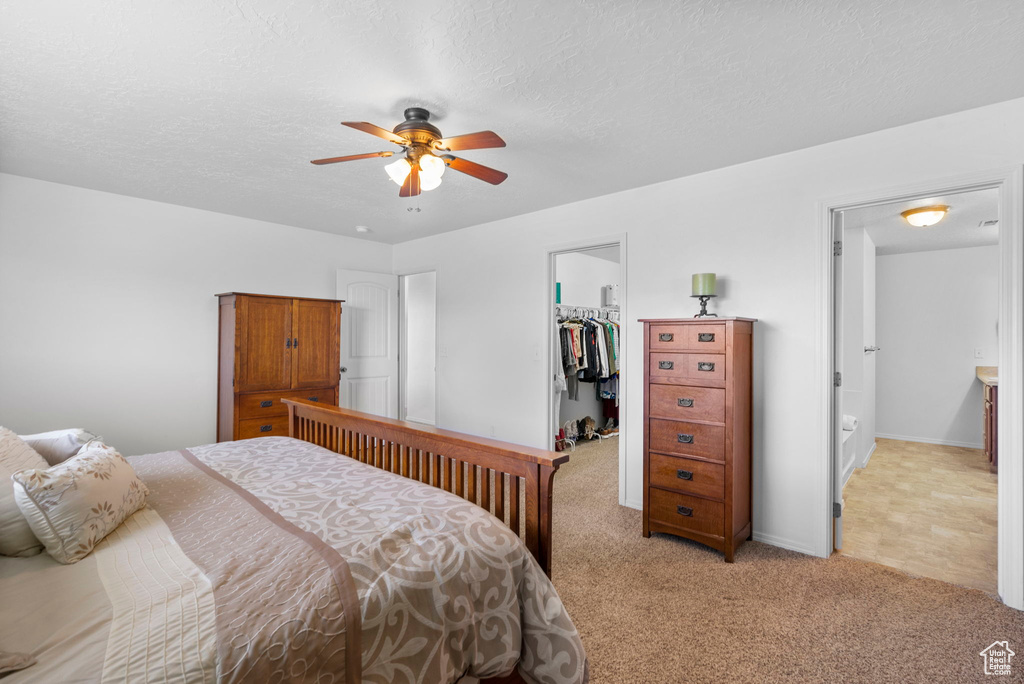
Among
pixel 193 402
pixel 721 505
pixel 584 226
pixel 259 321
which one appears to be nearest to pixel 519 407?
pixel 584 226

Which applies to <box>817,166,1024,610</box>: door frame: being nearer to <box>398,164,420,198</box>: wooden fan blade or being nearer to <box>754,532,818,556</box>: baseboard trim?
<box>754,532,818,556</box>: baseboard trim

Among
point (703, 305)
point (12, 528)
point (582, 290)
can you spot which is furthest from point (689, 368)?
point (582, 290)

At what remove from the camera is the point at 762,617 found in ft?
6.84

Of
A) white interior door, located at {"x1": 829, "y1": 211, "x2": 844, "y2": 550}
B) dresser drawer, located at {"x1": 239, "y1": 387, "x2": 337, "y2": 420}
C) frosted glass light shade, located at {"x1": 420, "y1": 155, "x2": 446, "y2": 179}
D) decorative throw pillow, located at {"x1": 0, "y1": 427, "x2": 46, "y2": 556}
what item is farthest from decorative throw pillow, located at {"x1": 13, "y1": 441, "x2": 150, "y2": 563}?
white interior door, located at {"x1": 829, "y1": 211, "x2": 844, "y2": 550}

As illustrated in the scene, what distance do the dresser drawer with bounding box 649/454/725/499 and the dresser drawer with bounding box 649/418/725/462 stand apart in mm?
48

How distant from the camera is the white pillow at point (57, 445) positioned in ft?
6.07

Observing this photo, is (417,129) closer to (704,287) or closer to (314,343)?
(704,287)

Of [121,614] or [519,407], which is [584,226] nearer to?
[519,407]

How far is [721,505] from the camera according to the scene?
104 inches

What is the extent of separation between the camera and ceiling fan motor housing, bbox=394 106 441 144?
215cm

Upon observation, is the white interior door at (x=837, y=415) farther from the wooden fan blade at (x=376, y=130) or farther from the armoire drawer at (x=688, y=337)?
the wooden fan blade at (x=376, y=130)

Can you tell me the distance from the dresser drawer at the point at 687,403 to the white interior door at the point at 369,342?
3389 millimetres

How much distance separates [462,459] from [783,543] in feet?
7.21

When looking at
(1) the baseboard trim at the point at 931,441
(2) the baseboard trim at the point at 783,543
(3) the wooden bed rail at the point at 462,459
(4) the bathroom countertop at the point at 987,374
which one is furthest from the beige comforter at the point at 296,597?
(1) the baseboard trim at the point at 931,441
